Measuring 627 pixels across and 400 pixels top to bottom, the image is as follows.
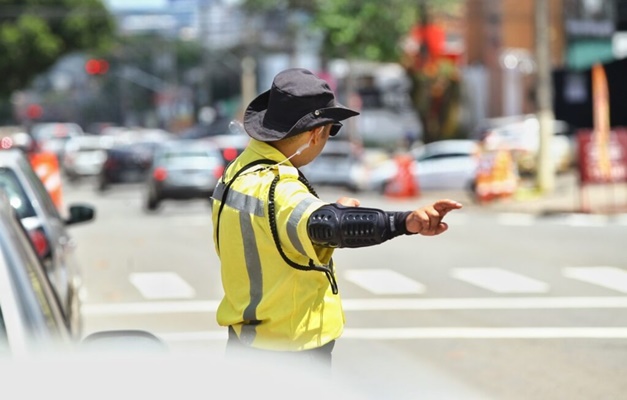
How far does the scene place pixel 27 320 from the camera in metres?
4.03

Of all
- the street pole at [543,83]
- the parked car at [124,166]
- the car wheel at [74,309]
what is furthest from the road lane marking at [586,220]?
the parked car at [124,166]

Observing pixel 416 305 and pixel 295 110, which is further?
pixel 416 305

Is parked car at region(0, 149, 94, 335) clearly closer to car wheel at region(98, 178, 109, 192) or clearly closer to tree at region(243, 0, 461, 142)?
car wheel at region(98, 178, 109, 192)

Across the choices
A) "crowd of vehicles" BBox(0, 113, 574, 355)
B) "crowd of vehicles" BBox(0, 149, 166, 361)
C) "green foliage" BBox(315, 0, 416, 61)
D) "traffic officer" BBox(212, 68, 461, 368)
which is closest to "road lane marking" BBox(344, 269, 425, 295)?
"crowd of vehicles" BBox(0, 113, 574, 355)

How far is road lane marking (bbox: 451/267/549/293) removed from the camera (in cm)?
1537

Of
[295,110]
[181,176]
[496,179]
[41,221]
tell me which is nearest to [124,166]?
[181,176]

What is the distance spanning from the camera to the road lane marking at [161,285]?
15.1 meters

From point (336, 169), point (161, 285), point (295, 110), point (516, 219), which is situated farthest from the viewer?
point (336, 169)

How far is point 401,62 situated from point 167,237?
2873 centimetres

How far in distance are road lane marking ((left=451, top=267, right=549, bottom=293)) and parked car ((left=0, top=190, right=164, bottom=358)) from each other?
10863 millimetres

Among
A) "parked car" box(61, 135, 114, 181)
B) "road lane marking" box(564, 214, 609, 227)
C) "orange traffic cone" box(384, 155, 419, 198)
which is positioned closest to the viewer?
"road lane marking" box(564, 214, 609, 227)

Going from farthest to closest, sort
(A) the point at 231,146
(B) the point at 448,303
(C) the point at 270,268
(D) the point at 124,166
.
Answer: (D) the point at 124,166 → (A) the point at 231,146 → (B) the point at 448,303 → (C) the point at 270,268

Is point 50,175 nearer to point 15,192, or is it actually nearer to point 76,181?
point 15,192

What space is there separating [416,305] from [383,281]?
7.58 feet
